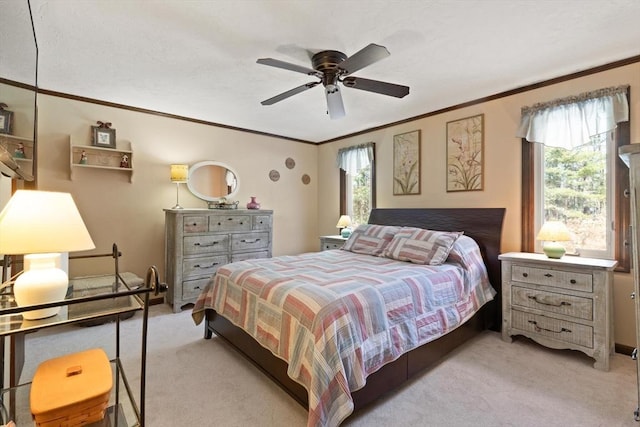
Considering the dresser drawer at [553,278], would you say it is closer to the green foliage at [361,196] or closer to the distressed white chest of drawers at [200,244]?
the green foliage at [361,196]

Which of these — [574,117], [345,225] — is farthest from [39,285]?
[574,117]

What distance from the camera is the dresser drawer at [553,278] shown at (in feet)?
7.86

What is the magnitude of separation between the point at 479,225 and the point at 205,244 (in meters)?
3.24

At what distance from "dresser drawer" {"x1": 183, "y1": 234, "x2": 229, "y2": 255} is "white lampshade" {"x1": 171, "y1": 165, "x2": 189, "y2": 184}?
31.3 inches

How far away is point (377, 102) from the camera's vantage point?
3537mm

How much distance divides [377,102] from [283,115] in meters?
1.26

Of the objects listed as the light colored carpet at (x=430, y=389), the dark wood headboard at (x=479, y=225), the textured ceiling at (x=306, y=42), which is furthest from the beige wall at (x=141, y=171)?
the dark wood headboard at (x=479, y=225)

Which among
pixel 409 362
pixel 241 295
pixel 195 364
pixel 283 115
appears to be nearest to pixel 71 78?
pixel 283 115

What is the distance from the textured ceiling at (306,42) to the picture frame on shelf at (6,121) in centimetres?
45

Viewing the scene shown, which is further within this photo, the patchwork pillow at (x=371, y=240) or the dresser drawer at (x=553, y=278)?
the patchwork pillow at (x=371, y=240)

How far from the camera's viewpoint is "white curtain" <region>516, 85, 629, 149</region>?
2.54 meters

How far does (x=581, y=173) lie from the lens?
2.81m

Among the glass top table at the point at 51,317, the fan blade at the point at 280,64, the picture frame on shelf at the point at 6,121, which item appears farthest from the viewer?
the fan blade at the point at 280,64

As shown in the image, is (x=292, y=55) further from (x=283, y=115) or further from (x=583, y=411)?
(x=583, y=411)
